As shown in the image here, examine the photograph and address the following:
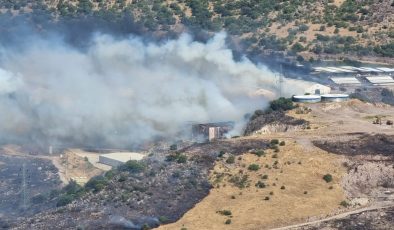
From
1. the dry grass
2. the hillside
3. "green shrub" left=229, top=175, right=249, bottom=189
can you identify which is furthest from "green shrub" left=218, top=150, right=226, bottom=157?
the hillside

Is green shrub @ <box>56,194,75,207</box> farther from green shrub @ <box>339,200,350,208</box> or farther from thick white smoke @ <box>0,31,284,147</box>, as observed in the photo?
thick white smoke @ <box>0,31,284,147</box>

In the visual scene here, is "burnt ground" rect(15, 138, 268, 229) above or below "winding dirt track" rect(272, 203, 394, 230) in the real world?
above

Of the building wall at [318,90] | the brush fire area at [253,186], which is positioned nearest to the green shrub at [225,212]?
the brush fire area at [253,186]

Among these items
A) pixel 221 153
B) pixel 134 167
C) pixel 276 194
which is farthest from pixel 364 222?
pixel 134 167

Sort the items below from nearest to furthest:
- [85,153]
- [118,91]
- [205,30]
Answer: [85,153] → [118,91] → [205,30]

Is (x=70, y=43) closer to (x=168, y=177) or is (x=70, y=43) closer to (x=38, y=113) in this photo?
(x=38, y=113)

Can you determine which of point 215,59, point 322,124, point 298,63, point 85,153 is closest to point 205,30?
point 298,63
